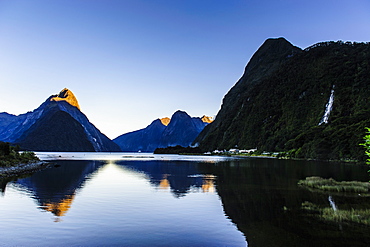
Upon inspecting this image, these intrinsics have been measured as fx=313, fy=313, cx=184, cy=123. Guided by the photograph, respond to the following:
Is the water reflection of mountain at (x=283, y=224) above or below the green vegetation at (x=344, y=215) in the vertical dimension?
below

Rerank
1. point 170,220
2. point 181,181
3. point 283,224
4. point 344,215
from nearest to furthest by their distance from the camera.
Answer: point 283,224, point 344,215, point 170,220, point 181,181

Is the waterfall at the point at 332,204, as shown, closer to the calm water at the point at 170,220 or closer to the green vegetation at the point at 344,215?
the calm water at the point at 170,220

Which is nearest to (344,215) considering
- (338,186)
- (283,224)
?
A: (283,224)

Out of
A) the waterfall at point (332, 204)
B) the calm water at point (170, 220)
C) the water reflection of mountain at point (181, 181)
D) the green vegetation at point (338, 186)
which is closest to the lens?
the calm water at point (170, 220)

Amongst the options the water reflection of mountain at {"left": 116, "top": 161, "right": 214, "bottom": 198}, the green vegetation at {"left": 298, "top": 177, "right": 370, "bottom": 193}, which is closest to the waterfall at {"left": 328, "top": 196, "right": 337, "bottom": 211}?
the green vegetation at {"left": 298, "top": 177, "right": 370, "bottom": 193}

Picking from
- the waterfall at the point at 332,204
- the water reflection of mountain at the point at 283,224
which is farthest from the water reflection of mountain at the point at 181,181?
the waterfall at the point at 332,204

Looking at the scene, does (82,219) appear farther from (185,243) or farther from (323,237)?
(323,237)

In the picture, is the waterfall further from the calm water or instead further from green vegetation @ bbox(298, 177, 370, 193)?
green vegetation @ bbox(298, 177, 370, 193)

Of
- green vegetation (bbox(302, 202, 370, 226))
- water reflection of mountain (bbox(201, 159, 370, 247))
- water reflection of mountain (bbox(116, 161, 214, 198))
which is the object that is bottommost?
water reflection of mountain (bbox(116, 161, 214, 198))

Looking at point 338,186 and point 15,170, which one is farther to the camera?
point 15,170

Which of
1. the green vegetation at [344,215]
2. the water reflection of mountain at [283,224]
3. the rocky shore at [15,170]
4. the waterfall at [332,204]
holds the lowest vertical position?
the water reflection of mountain at [283,224]

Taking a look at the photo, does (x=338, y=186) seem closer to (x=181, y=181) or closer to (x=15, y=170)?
(x=181, y=181)

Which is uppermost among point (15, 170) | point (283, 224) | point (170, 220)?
point (15, 170)

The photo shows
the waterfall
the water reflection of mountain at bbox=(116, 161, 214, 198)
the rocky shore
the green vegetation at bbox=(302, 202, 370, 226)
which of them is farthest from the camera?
the rocky shore
